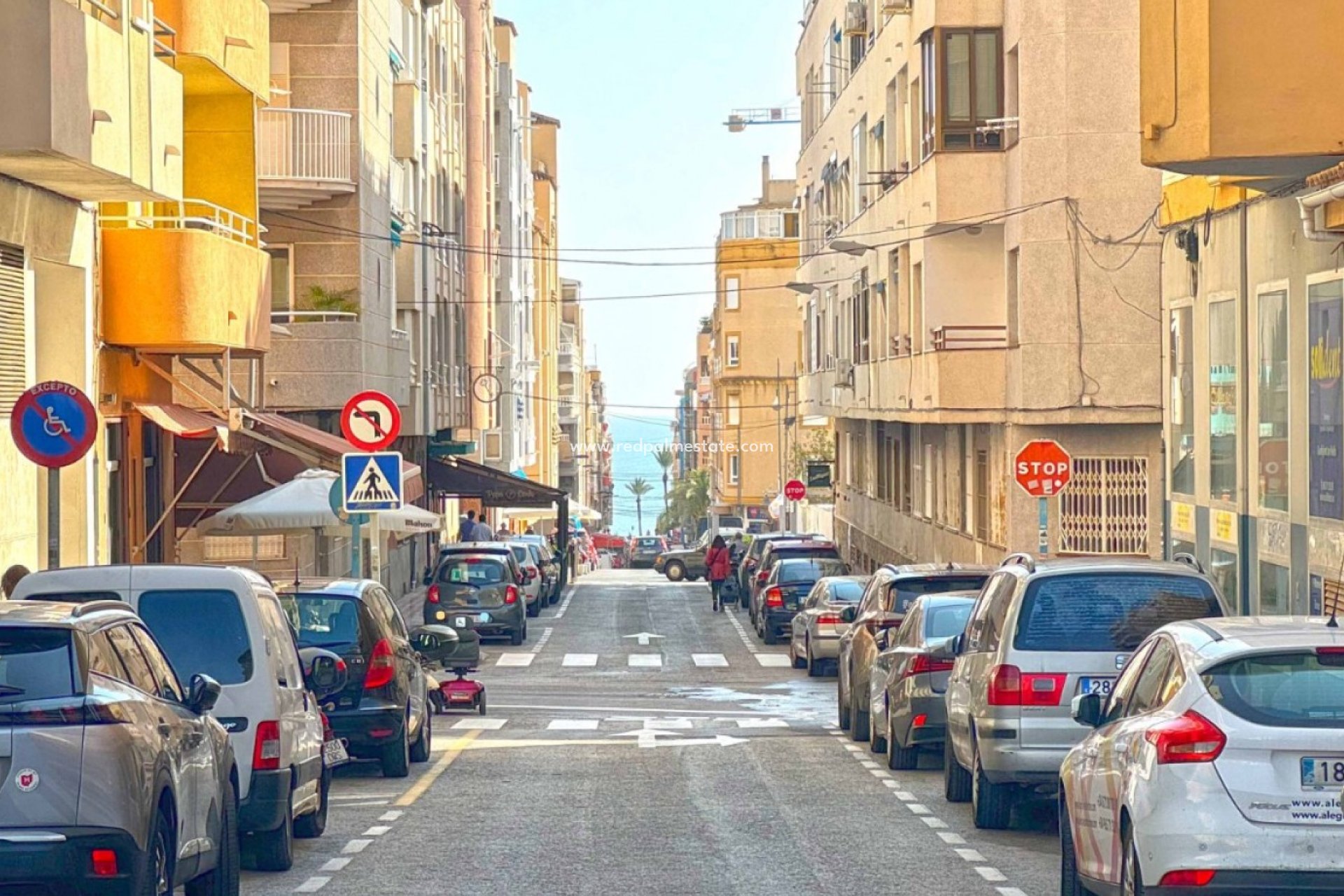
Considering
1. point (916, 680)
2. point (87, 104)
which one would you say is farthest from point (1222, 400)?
point (87, 104)

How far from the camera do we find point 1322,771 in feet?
29.8

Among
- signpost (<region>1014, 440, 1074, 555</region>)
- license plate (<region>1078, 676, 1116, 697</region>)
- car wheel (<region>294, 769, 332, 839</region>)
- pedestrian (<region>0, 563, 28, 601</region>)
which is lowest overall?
car wheel (<region>294, 769, 332, 839</region>)

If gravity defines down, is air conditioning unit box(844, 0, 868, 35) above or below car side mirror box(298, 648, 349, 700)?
above

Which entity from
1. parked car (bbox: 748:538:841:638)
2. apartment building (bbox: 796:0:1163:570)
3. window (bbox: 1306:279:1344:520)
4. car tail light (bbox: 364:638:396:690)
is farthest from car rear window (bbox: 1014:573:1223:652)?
parked car (bbox: 748:538:841:638)

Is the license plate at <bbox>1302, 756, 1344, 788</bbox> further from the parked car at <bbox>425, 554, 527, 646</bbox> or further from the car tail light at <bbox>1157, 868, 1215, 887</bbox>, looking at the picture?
the parked car at <bbox>425, 554, 527, 646</bbox>

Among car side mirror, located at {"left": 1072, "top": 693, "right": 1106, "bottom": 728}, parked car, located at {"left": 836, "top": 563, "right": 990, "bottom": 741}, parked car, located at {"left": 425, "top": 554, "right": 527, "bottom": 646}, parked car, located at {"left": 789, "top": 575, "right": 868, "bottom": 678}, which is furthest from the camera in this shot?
parked car, located at {"left": 425, "top": 554, "right": 527, "bottom": 646}

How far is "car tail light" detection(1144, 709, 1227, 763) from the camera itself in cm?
918

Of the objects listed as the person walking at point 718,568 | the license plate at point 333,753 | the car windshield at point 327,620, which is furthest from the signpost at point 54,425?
the person walking at point 718,568

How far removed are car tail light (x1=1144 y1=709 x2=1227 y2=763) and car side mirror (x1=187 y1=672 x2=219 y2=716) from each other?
4.45 m

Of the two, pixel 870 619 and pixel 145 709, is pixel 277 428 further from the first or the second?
pixel 145 709

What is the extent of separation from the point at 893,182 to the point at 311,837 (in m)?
29.3

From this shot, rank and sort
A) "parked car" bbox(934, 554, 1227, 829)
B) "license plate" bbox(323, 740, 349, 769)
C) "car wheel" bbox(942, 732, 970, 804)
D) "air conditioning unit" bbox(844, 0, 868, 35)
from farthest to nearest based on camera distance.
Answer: "air conditioning unit" bbox(844, 0, 868, 35)
"car wheel" bbox(942, 732, 970, 804)
"license plate" bbox(323, 740, 349, 769)
"parked car" bbox(934, 554, 1227, 829)

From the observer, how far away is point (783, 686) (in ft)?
100

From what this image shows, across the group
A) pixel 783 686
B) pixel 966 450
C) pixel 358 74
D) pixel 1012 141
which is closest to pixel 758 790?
pixel 783 686
